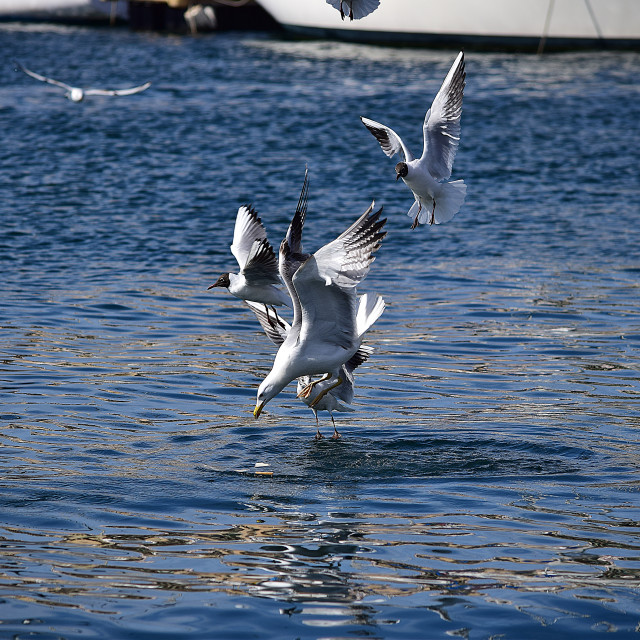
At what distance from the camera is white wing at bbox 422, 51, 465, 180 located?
36.6 feet

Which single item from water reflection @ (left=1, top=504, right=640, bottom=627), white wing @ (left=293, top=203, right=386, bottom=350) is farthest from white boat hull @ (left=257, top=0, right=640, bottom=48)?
water reflection @ (left=1, top=504, right=640, bottom=627)

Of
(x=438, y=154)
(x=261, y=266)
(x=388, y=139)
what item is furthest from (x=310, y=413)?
(x=438, y=154)

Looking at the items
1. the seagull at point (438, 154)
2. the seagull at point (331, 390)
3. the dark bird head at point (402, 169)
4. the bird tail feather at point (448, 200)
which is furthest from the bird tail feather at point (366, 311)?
the bird tail feather at point (448, 200)

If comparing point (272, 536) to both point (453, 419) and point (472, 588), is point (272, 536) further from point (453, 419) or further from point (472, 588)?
point (453, 419)

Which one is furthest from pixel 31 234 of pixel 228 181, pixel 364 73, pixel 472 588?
pixel 364 73

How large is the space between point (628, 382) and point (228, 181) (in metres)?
11.3

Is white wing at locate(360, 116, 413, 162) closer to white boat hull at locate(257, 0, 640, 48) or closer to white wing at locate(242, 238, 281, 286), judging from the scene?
white wing at locate(242, 238, 281, 286)

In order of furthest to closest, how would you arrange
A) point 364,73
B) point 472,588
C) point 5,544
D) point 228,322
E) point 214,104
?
1. point 364,73
2. point 214,104
3. point 228,322
4. point 5,544
5. point 472,588

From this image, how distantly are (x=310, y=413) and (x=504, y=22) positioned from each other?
111 ft

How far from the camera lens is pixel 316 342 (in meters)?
8.90

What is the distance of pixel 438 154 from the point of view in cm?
1127

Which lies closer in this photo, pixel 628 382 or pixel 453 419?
pixel 453 419

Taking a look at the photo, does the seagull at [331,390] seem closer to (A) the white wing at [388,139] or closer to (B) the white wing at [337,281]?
(B) the white wing at [337,281]

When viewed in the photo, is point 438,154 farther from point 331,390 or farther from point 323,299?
point 323,299
